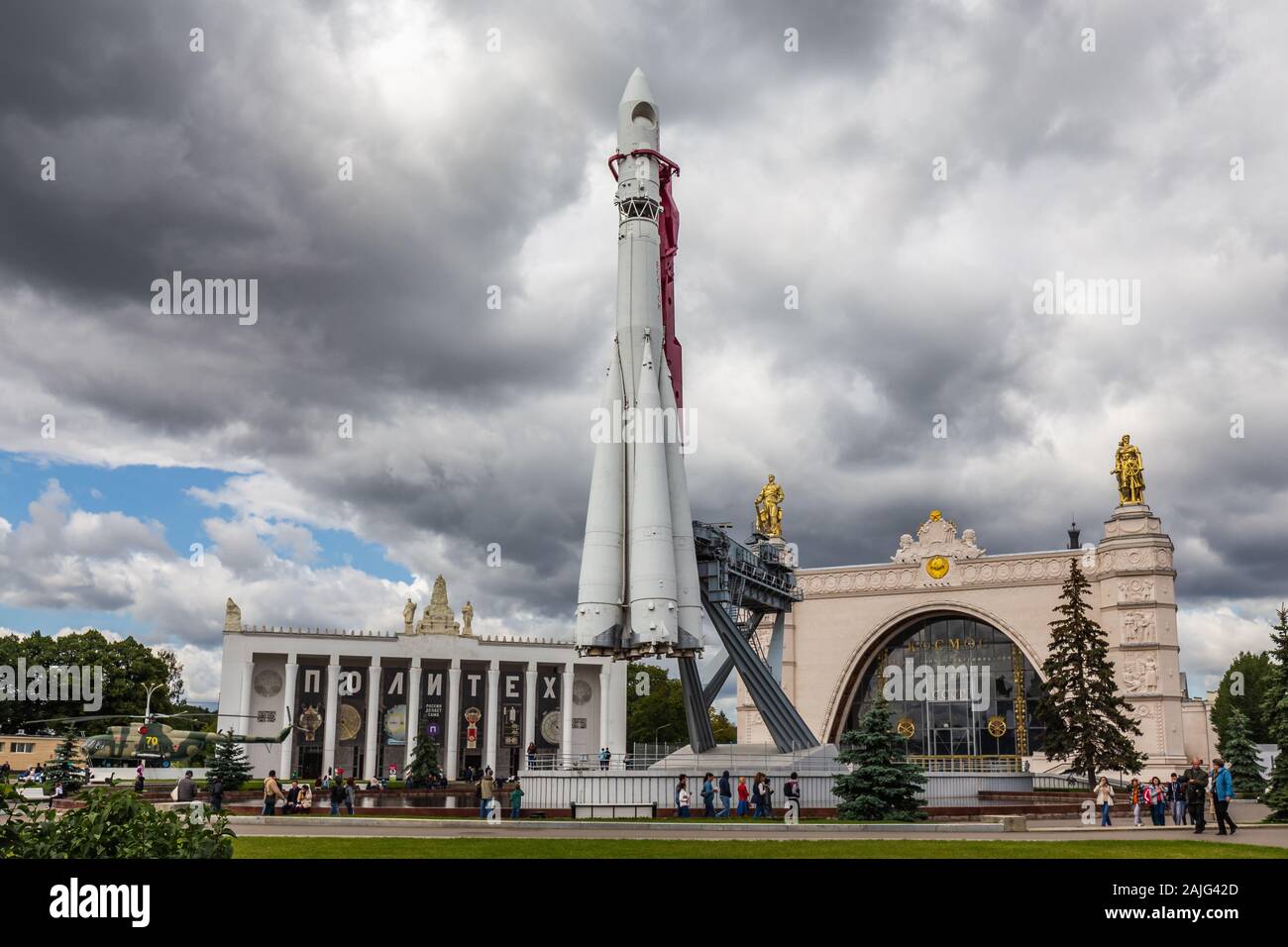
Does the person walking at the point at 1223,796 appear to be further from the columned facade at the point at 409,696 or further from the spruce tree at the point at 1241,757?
the columned facade at the point at 409,696

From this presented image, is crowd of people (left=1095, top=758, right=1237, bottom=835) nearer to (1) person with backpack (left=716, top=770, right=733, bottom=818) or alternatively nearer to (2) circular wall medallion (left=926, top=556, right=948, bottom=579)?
(1) person with backpack (left=716, top=770, right=733, bottom=818)

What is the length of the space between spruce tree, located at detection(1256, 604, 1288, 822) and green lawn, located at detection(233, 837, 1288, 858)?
29.6ft

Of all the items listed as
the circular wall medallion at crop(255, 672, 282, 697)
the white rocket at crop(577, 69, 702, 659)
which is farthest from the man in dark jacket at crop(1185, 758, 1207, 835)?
the circular wall medallion at crop(255, 672, 282, 697)

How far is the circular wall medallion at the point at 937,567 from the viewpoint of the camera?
198ft

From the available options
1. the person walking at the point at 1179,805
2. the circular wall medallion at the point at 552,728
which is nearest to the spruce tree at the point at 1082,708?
the person walking at the point at 1179,805

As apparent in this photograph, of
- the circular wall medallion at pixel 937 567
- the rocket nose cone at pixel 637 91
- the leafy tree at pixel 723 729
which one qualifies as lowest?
the leafy tree at pixel 723 729

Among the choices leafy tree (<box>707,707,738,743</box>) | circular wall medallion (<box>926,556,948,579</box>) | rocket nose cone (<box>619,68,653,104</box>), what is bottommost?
leafy tree (<box>707,707,738,743</box>)

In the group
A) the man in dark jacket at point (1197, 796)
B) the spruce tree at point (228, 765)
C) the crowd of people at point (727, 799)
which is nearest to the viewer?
the man in dark jacket at point (1197, 796)

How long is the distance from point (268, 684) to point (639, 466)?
3849 centimetres

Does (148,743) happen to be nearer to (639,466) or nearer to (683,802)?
(639,466)

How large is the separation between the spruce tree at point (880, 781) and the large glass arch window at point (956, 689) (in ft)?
115

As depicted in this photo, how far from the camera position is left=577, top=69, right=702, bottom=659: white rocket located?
3084 cm
